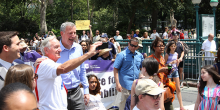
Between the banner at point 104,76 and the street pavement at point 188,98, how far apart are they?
183 cm

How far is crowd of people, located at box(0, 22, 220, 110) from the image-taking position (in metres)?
2.36

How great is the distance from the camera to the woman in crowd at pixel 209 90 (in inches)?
164

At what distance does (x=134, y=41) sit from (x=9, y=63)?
306 centimetres

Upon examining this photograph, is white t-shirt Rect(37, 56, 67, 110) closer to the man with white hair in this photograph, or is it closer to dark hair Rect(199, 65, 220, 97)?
the man with white hair

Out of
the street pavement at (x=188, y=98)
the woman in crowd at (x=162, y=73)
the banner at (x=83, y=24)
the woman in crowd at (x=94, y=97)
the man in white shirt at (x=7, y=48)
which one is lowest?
the street pavement at (x=188, y=98)

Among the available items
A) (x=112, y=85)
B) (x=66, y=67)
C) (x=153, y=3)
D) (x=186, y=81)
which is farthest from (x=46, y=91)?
(x=153, y=3)

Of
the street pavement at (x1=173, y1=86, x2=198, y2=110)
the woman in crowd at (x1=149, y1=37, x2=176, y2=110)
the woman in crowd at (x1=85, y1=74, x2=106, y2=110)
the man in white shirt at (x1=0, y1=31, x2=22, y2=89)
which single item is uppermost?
the man in white shirt at (x1=0, y1=31, x2=22, y2=89)

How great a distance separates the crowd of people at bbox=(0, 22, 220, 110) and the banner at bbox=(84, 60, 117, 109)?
0.77 metres

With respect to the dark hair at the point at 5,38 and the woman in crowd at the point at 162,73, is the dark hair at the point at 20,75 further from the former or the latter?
the woman in crowd at the point at 162,73

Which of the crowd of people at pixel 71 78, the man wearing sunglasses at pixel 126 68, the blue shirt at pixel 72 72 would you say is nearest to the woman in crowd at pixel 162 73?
the crowd of people at pixel 71 78

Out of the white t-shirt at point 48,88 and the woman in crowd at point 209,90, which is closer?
the white t-shirt at point 48,88

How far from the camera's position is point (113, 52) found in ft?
25.1

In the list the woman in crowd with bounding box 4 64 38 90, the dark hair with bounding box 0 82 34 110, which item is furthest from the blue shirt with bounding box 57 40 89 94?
the dark hair with bounding box 0 82 34 110

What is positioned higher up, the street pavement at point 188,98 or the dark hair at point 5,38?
the dark hair at point 5,38
